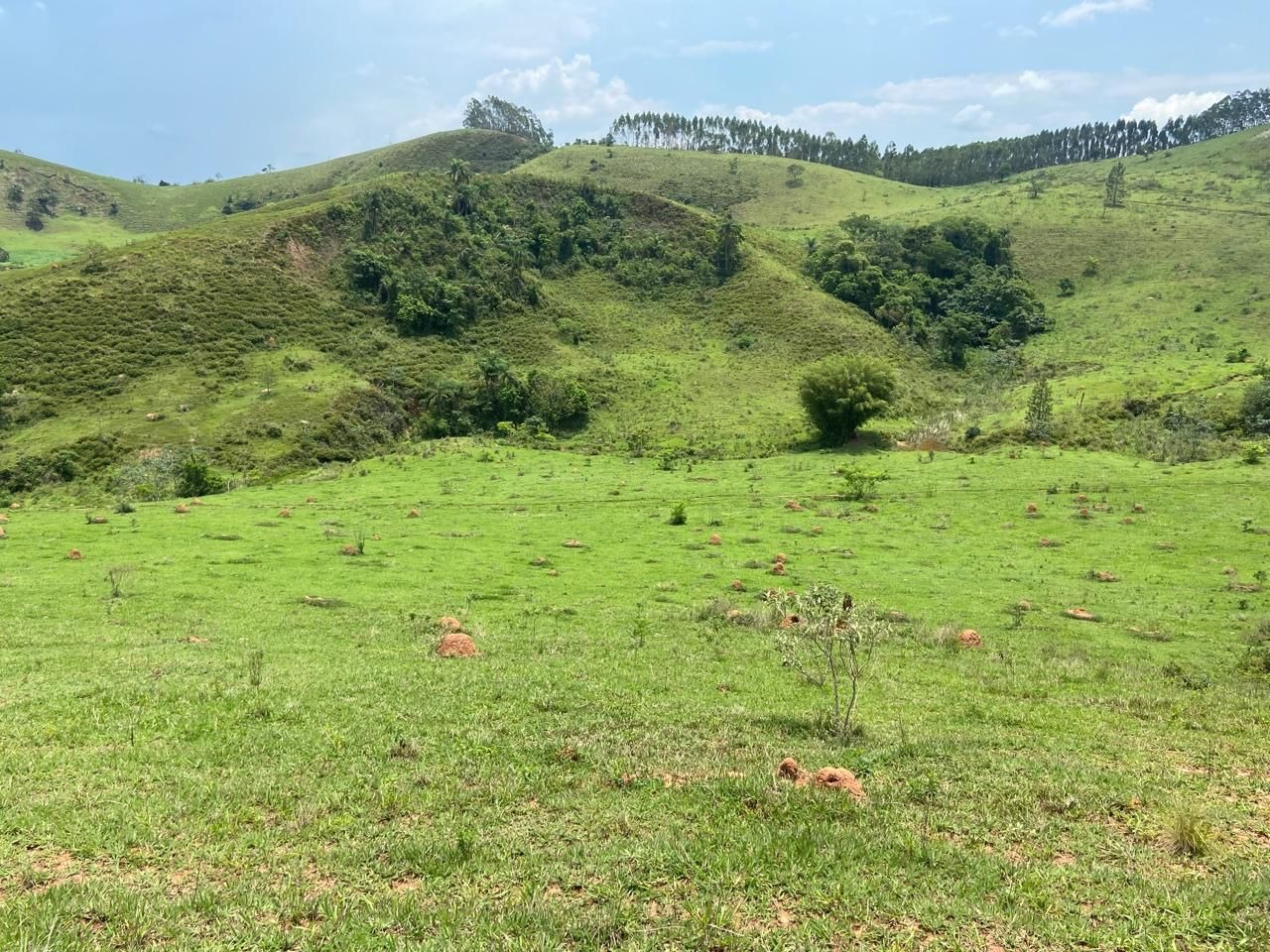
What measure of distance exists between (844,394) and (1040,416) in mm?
18153

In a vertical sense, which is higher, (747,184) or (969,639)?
(747,184)

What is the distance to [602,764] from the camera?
11.0 meters

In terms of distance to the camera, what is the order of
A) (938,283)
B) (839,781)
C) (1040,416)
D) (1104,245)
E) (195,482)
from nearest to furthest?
(839,781), (195,482), (1040,416), (938,283), (1104,245)

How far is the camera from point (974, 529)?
39.0 m

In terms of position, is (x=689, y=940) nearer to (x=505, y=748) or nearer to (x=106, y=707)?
(x=505, y=748)

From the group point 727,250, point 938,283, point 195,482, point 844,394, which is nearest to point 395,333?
point 195,482

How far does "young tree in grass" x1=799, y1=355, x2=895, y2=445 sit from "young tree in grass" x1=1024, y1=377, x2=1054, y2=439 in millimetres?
12773

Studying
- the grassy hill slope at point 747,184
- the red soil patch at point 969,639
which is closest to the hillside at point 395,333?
the grassy hill slope at point 747,184

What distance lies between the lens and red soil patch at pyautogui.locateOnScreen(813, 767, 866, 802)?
9992 millimetres

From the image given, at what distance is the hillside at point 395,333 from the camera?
65500 mm

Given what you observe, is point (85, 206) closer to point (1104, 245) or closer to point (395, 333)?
point (395, 333)

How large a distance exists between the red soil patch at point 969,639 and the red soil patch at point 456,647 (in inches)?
577

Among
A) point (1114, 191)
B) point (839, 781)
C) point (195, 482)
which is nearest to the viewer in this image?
point (839, 781)

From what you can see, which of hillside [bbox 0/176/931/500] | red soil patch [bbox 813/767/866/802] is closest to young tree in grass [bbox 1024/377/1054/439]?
hillside [bbox 0/176/931/500]
